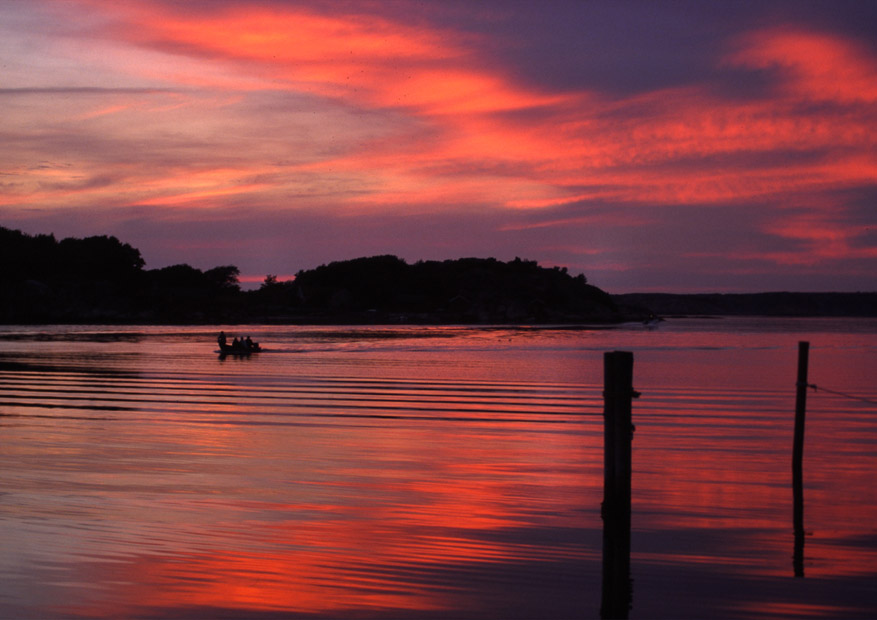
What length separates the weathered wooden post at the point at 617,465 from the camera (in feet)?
35.7

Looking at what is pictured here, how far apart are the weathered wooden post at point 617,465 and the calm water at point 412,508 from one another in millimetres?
223

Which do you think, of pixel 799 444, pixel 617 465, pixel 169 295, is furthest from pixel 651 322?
pixel 617 465

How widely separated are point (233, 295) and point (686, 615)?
575ft

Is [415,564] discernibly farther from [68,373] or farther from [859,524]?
[68,373]

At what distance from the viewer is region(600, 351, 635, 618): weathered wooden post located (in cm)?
1088

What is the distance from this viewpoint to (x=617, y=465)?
1152 centimetres

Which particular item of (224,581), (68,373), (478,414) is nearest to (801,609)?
(224,581)

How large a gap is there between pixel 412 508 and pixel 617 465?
3.45 m

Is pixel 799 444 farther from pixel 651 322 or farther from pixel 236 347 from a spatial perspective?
pixel 651 322

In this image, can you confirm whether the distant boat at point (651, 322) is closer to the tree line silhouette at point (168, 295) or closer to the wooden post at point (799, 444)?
the tree line silhouette at point (168, 295)

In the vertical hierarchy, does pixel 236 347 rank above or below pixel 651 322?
below

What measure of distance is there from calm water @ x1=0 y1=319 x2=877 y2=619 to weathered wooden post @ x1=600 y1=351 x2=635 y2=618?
22 cm

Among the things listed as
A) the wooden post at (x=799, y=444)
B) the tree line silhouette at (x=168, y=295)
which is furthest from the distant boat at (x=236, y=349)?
the tree line silhouette at (x=168, y=295)

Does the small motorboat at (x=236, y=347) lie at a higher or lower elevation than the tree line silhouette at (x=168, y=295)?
lower
